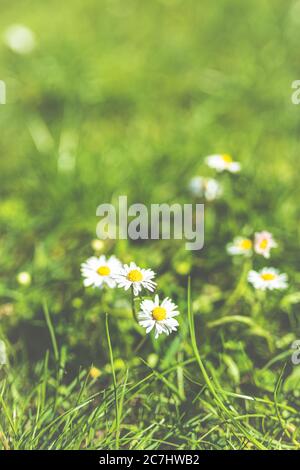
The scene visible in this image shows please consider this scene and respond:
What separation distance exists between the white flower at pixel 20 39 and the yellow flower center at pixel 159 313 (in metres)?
1.88

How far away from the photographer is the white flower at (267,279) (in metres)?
1.40

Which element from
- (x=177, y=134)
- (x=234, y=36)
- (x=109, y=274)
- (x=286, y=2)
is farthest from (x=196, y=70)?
(x=109, y=274)

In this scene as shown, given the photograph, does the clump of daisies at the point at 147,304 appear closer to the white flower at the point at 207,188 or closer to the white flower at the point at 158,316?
the white flower at the point at 158,316

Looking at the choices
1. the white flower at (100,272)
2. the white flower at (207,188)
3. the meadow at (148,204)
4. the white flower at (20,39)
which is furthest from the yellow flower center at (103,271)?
the white flower at (20,39)

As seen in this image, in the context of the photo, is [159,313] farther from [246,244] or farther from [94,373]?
[246,244]

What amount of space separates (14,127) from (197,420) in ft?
5.04

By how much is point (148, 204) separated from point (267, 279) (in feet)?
1.99

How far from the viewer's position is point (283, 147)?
2.18 m

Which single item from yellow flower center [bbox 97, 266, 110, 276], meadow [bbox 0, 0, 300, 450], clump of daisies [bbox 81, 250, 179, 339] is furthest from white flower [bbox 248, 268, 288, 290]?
yellow flower center [bbox 97, 266, 110, 276]

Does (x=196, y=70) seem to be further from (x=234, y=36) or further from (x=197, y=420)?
(x=197, y=420)

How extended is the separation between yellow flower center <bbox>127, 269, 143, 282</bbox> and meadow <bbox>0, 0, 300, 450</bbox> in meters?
0.14

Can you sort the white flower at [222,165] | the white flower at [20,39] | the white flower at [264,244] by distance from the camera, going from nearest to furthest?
the white flower at [264,244]
the white flower at [222,165]
the white flower at [20,39]

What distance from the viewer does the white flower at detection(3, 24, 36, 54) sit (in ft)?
8.79

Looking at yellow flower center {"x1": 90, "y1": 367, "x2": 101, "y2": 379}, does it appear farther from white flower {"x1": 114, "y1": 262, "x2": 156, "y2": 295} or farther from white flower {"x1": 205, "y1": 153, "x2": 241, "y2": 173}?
white flower {"x1": 205, "y1": 153, "x2": 241, "y2": 173}
